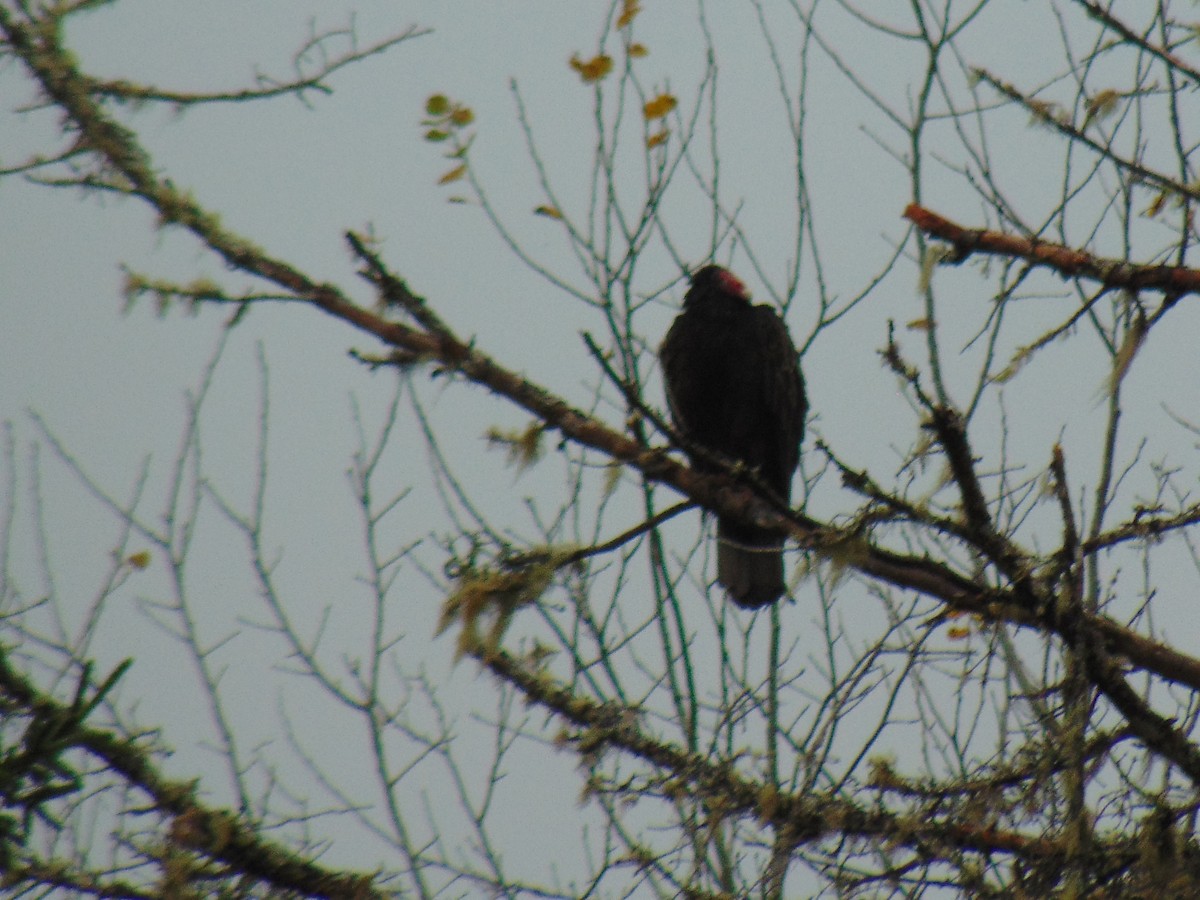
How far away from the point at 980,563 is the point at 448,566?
885 mm

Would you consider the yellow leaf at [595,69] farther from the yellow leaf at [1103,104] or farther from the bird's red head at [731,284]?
the yellow leaf at [1103,104]

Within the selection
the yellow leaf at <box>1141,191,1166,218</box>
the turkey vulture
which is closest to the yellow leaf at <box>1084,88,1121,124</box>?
the yellow leaf at <box>1141,191,1166,218</box>

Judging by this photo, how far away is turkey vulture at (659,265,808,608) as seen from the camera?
3.69 m

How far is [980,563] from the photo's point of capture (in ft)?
7.09

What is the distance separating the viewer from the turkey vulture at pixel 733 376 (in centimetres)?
369

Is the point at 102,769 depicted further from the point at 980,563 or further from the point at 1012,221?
the point at 1012,221

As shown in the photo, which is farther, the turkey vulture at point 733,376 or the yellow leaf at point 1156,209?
the turkey vulture at point 733,376

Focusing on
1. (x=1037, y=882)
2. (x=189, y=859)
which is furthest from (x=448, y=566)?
(x=1037, y=882)

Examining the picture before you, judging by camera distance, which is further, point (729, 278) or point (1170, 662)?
point (729, 278)

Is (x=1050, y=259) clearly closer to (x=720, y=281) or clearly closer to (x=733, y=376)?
(x=733, y=376)

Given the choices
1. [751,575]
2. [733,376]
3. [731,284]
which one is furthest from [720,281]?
[751,575]

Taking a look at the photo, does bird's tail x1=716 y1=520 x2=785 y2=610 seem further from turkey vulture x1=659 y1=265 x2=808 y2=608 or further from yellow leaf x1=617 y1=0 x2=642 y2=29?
yellow leaf x1=617 y1=0 x2=642 y2=29

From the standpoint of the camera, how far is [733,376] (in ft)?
12.0

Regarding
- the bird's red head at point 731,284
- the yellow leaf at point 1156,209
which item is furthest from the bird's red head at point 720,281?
the yellow leaf at point 1156,209
